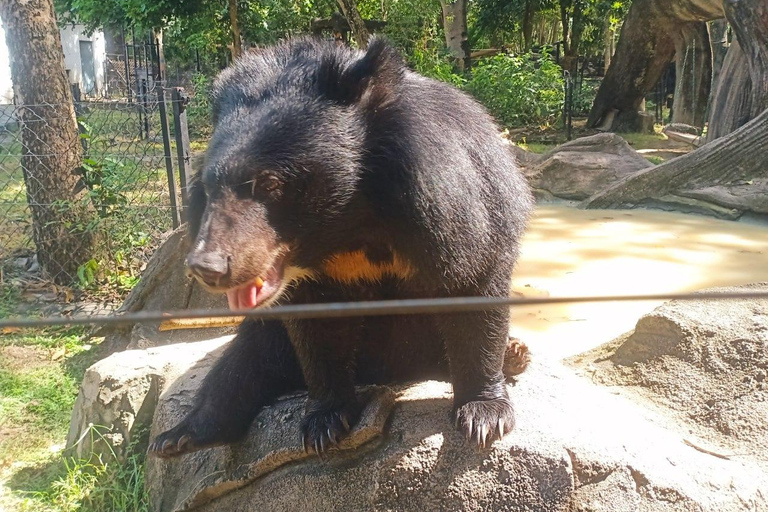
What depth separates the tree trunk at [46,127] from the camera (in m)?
6.63

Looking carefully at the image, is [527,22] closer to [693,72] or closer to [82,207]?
[693,72]

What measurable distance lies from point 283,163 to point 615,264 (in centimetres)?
529

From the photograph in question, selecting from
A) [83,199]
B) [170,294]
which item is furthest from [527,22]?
[170,294]

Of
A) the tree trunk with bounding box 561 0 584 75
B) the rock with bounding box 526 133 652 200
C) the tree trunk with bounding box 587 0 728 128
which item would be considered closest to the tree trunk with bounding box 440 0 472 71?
the tree trunk with bounding box 587 0 728 128

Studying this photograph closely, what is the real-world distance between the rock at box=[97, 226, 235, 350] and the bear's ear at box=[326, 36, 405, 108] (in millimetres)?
3369

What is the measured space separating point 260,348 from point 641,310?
3.69m

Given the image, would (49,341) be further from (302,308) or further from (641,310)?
(302,308)

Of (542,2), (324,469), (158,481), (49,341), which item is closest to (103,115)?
(49,341)

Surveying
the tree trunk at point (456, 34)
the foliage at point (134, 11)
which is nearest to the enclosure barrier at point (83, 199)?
the foliage at point (134, 11)

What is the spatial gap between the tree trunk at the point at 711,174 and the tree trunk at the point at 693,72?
606 cm

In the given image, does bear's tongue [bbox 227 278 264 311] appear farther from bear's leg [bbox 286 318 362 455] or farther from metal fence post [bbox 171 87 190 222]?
metal fence post [bbox 171 87 190 222]

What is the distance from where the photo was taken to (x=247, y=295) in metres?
2.48

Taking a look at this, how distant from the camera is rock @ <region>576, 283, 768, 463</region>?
3541 mm

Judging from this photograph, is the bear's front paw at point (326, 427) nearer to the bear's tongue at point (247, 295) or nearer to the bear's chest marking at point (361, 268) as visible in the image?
the bear's chest marking at point (361, 268)
